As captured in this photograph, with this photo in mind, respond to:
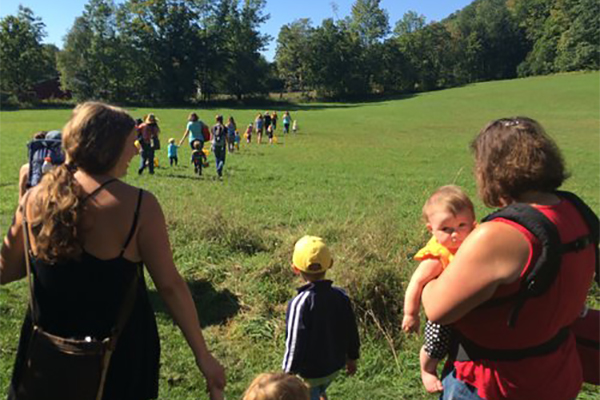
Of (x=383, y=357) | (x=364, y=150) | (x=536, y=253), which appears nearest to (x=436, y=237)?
(x=536, y=253)

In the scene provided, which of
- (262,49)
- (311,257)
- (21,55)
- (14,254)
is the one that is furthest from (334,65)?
(14,254)

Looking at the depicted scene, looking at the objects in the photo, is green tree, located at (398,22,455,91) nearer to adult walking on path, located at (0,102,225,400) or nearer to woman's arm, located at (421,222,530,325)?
adult walking on path, located at (0,102,225,400)

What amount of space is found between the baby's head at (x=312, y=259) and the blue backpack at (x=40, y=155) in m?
2.80

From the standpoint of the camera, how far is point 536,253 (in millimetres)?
1764

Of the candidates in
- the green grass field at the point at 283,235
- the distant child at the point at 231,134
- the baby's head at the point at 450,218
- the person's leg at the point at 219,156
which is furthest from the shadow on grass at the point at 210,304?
the distant child at the point at 231,134

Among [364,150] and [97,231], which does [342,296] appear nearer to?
[97,231]

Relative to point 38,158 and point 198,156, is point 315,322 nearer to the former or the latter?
point 38,158

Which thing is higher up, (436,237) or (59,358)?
(436,237)

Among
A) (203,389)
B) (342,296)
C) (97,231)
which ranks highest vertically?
(97,231)

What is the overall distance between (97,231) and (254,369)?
9.34ft

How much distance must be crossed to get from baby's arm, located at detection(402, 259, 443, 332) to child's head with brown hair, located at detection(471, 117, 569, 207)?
1.78ft

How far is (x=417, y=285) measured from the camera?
8.27ft

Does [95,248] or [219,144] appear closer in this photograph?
[95,248]

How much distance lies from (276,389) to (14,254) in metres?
1.42
